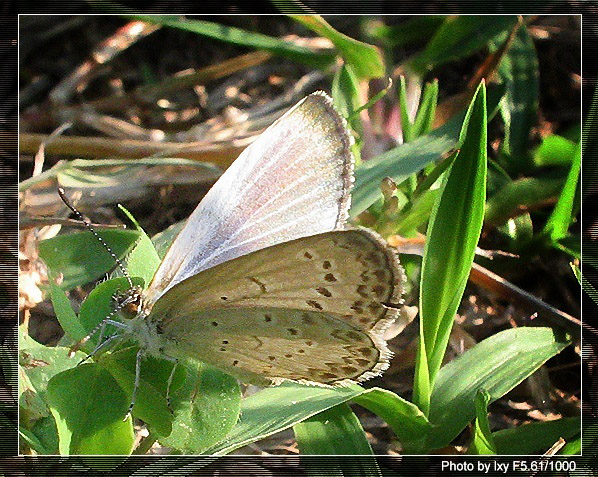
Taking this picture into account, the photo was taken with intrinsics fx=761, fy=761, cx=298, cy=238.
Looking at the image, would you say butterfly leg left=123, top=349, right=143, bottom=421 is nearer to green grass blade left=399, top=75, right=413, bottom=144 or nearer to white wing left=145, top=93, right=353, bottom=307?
white wing left=145, top=93, right=353, bottom=307

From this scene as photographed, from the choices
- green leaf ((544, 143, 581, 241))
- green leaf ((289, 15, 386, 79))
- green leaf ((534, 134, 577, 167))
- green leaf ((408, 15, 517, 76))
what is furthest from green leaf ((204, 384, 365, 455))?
green leaf ((408, 15, 517, 76))

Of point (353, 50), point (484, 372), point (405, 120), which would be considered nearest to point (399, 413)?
point (484, 372)

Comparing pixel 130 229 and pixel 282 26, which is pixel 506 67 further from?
pixel 130 229

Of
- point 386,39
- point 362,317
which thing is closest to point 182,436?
point 362,317

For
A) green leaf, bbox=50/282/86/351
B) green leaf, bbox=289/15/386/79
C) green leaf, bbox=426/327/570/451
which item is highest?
green leaf, bbox=289/15/386/79

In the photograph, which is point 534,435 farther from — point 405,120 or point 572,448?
point 405,120

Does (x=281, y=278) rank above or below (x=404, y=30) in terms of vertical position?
below

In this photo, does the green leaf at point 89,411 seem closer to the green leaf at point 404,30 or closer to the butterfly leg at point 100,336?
the butterfly leg at point 100,336
